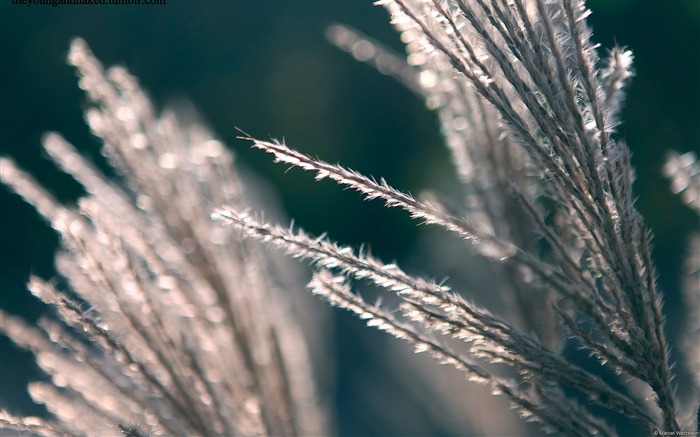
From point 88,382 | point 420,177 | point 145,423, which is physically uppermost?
point 420,177

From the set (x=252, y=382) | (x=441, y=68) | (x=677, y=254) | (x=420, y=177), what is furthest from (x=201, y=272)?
(x=677, y=254)

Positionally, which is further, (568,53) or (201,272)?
(201,272)

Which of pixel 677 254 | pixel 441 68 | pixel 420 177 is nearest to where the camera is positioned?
pixel 441 68

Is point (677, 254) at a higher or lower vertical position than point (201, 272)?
higher

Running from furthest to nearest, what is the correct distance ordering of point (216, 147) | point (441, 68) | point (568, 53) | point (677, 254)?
point (677, 254)
point (216, 147)
point (441, 68)
point (568, 53)

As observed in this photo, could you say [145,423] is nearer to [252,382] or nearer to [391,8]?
[252,382]

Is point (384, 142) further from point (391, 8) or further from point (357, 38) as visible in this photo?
point (391, 8)

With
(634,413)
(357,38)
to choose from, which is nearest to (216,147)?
(357,38)
